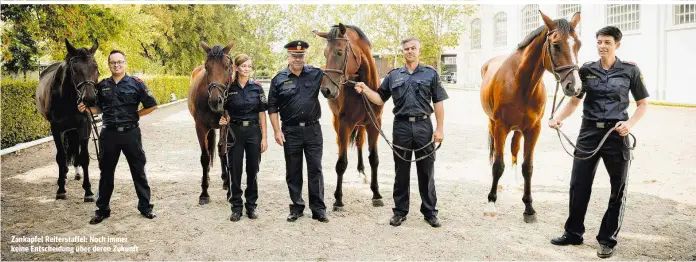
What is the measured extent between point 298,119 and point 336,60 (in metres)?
0.69

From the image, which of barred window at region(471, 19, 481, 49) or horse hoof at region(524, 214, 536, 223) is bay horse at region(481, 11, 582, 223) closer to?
horse hoof at region(524, 214, 536, 223)

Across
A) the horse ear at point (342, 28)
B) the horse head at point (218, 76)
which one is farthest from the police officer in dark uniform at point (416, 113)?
the horse head at point (218, 76)

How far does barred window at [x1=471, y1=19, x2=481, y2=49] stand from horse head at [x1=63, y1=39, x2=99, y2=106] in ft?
138

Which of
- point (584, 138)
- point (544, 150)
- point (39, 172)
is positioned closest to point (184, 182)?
point (39, 172)

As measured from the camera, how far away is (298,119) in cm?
495

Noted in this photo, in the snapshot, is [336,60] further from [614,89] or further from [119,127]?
[614,89]

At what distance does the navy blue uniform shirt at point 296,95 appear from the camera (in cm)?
495

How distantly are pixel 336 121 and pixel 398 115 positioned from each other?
1.15m

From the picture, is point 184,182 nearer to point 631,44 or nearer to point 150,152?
point 150,152

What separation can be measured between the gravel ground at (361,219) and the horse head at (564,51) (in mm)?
1419

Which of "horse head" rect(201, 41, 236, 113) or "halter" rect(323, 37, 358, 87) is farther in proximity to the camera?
"horse head" rect(201, 41, 236, 113)

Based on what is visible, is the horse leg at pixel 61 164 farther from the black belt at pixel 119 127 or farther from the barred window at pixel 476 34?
the barred window at pixel 476 34

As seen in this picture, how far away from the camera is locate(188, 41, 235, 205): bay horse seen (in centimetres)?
509

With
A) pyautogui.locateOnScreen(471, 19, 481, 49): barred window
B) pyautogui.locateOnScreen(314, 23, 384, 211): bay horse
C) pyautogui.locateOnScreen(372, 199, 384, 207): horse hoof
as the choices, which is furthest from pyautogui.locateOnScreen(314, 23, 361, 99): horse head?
pyautogui.locateOnScreen(471, 19, 481, 49): barred window
